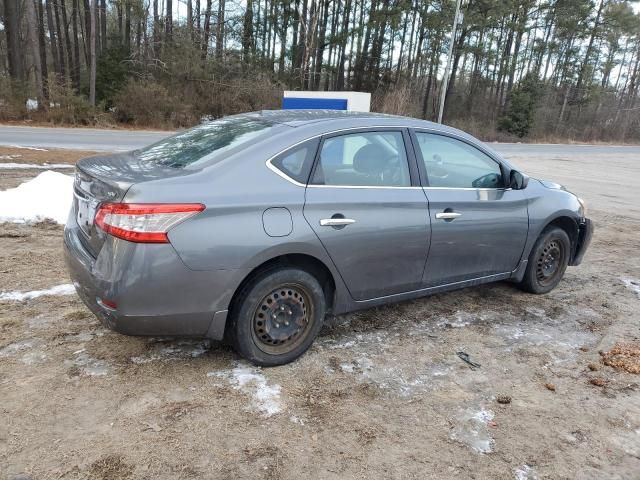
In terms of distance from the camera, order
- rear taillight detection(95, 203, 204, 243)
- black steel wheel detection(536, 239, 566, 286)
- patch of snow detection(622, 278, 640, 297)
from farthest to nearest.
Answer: patch of snow detection(622, 278, 640, 297), black steel wheel detection(536, 239, 566, 286), rear taillight detection(95, 203, 204, 243)

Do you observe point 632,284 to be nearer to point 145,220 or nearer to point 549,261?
point 549,261

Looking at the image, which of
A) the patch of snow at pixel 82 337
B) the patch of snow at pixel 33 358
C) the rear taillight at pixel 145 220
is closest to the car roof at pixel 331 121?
the rear taillight at pixel 145 220

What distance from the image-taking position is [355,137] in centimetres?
363

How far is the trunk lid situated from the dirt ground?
2.84 ft

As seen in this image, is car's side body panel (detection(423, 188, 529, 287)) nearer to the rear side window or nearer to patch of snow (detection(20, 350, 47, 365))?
the rear side window

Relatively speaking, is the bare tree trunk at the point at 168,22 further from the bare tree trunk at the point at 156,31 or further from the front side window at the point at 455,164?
the front side window at the point at 455,164

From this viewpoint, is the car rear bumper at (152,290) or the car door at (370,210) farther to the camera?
the car door at (370,210)

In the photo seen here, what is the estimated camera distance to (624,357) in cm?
383

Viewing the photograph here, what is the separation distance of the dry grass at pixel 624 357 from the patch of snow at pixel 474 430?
1324mm

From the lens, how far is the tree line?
26.0 meters

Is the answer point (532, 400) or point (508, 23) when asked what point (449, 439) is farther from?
point (508, 23)

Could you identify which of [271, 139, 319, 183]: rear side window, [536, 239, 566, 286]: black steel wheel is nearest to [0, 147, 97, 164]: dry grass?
[271, 139, 319, 183]: rear side window

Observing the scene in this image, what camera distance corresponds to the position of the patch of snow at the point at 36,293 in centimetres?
411

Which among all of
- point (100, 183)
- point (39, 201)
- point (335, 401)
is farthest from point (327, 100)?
point (335, 401)
